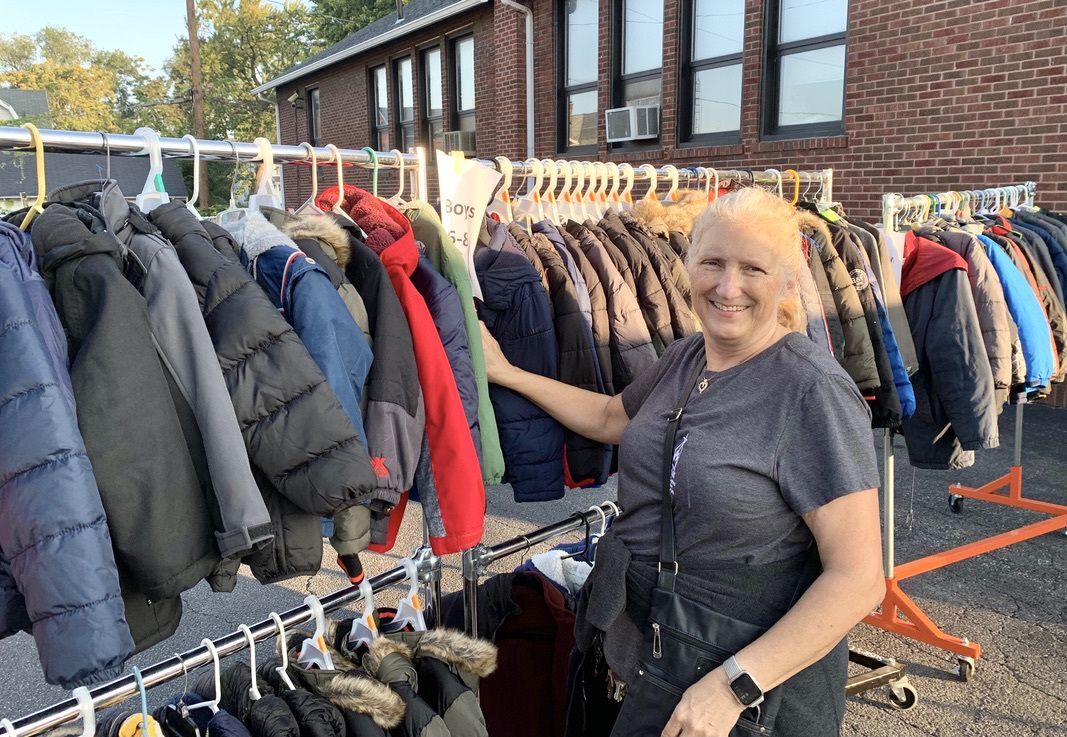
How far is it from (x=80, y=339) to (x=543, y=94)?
1070cm

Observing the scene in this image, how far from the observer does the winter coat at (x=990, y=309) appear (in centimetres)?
356

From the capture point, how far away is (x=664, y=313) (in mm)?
2826

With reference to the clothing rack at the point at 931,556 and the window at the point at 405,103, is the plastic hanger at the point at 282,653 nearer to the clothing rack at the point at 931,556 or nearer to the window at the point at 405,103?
the clothing rack at the point at 931,556

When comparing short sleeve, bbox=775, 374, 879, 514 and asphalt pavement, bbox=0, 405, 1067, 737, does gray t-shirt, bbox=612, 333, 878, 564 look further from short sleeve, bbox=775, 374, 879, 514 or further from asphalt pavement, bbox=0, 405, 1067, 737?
asphalt pavement, bbox=0, 405, 1067, 737

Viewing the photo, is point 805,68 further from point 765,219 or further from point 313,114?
point 313,114

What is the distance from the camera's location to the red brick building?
23.0ft

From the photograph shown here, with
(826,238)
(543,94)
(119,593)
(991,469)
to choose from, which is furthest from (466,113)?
(119,593)

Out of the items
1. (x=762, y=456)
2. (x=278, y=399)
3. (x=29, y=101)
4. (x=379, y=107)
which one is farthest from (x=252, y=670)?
(x=29, y=101)

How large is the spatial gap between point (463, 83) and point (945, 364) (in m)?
12.1

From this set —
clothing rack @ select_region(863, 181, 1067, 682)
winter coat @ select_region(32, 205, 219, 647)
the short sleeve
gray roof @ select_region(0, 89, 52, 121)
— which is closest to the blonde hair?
the short sleeve

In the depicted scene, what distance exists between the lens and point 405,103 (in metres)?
15.8

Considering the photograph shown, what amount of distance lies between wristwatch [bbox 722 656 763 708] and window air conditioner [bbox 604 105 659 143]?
29.2 ft

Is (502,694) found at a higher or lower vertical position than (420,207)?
lower

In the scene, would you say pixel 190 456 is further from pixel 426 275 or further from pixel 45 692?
pixel 45 692
